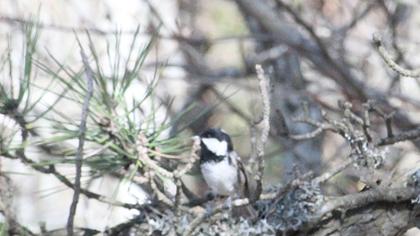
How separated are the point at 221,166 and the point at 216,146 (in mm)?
55

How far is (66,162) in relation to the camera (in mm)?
1869

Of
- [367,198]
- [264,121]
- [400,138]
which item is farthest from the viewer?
[400,138]

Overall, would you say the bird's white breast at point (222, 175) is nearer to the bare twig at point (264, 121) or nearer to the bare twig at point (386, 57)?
the bare twig at point (264, 121)

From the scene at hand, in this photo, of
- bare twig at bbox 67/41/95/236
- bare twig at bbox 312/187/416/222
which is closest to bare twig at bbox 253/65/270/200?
bare twig at bbox 312/187/416/222

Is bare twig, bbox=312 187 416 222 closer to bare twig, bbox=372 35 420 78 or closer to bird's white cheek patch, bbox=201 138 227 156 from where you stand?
bare twig, bbox=372 35 420 78

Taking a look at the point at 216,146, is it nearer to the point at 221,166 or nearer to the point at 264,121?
the point at 221,166

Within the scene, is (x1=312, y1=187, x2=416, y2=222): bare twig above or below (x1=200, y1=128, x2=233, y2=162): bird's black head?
below

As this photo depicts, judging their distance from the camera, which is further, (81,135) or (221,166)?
(221,166)

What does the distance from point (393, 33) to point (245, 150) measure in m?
2.46

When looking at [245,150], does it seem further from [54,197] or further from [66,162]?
[66,162]

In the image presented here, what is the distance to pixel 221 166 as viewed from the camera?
6.88 feet

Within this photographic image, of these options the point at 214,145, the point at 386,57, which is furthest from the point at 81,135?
the point at 386,57

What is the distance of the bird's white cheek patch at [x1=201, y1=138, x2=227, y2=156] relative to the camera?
2.04 meters

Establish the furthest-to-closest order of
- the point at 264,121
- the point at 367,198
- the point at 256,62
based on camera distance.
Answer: the point at 256,62 < the point at 367,198 < the point at 264,121
